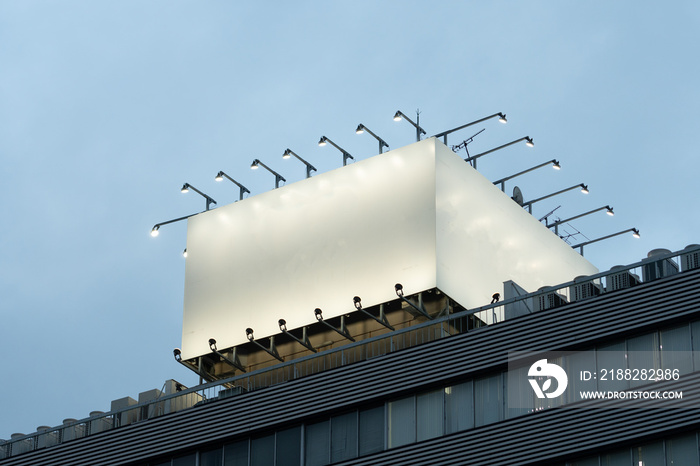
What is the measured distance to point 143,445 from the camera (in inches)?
2470

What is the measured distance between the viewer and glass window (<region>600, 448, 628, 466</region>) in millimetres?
51375

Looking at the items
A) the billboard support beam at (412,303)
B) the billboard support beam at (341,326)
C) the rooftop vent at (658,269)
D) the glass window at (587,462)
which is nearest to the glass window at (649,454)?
the glass window at (587,462)

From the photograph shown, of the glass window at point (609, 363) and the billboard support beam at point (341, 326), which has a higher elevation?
the billboard support beam at point (341, 326)

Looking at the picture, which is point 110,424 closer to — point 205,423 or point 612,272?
point 205,423

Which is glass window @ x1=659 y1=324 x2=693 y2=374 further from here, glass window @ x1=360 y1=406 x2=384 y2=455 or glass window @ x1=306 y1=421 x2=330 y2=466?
glass window @ x1=306 y1=421 x2=330 y2=466

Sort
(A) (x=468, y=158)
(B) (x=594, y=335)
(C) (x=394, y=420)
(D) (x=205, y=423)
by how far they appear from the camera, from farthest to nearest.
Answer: (A) (x=468, y=158), (D) (x=205, y=423), (C) (x=394, y=420), (B) (x=594, y=335)

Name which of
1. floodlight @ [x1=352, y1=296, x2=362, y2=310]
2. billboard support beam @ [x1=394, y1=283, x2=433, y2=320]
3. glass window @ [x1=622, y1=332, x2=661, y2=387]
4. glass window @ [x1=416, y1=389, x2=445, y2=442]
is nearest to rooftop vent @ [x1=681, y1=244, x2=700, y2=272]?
glass window @ [x1=622, y1=332, x2=661, y2=387]

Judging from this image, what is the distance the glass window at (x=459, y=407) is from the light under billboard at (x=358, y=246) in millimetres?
10138

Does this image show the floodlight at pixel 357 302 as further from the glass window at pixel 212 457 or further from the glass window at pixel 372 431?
the glass window at pixel 212 457

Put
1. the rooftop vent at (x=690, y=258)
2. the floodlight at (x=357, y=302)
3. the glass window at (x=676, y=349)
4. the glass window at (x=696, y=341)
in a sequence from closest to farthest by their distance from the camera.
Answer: the glass window at (x=696, y=341) < the glass window at (x=676, y=349) < the rooftop vent at (x=690, y=258) < the floodlight at (x=357, y=302)

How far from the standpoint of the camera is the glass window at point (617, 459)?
51.4 metres

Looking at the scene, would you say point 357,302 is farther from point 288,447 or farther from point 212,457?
point 212,457

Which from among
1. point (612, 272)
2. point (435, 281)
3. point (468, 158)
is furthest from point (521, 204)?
point (612, 272)

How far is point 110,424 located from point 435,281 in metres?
16.0
